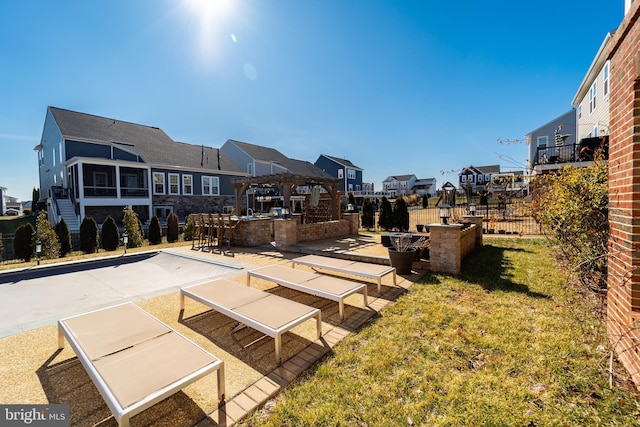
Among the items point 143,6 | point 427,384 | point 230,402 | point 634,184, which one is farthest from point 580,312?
point 143,6

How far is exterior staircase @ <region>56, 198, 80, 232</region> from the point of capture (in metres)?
18.1

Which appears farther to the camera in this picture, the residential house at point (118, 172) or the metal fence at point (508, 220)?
the residential house at point (118, 172)

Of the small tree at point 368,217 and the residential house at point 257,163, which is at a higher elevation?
the residential house at point 257,163

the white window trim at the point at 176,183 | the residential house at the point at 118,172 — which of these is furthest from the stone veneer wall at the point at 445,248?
the white window trim at the point at 176,183

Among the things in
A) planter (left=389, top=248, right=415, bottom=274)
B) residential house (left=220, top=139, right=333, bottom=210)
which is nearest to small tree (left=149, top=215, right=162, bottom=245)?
planter (left=389, top=248, right=415, bottom=274)

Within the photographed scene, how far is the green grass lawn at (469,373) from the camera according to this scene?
2.22 meters

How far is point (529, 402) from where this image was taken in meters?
2.35

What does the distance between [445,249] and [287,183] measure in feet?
22.9

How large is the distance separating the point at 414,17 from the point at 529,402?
11.7m

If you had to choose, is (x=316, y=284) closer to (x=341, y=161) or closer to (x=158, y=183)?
(x=158, y=183)

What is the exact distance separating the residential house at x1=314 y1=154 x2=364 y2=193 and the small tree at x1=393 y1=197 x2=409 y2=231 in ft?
82.3

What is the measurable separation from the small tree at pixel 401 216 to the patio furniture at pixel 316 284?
34.8ft

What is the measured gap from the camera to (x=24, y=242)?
9969 mm

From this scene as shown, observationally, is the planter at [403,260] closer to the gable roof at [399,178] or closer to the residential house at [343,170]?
the residential house at [343,170]
